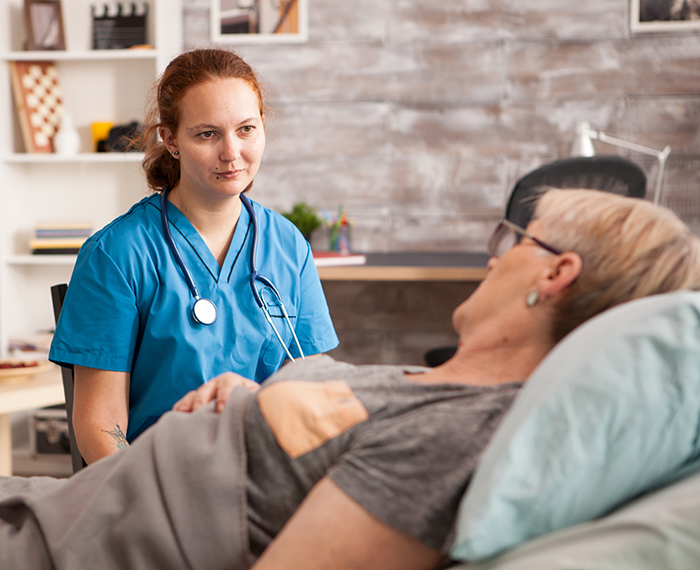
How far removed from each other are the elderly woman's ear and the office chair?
51.7 inches

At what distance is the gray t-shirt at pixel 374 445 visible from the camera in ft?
1.90

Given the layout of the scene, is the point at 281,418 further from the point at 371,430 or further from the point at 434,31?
the point at 434,31

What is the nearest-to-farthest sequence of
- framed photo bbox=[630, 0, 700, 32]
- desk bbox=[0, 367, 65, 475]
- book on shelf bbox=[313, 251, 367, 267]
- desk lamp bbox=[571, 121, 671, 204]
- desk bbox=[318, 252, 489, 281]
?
desk bbox=[0, 367, 65, 475]
desk bbox=[318, 252, 489, 281]
book on shelf bbox=[313, 251, 367, 267]
desk lamp bbox=[571, 121, 671, 204]
framed photo bbox=[630, 0, 700, 32]

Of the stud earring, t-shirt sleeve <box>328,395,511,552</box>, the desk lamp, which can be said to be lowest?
t-shirt sleeve <box>328,395,511,552</box>

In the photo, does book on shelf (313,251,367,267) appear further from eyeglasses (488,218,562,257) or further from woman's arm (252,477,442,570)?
woman's arm (252,477,442,570)

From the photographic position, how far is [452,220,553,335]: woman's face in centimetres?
77

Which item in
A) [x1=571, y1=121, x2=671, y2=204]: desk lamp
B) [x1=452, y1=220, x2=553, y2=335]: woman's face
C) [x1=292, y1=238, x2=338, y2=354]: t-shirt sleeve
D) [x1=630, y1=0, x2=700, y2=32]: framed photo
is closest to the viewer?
[x1=452, y1=220, x2=553, y2=335]: woman's face

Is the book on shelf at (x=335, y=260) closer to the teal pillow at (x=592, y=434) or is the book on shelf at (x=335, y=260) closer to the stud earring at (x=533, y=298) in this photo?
the stud earring at (x=533, y=298)

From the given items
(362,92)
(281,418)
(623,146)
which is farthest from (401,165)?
(281,418)

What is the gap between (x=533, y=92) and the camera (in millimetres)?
2771

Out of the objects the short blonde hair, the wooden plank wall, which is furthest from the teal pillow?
the wooden plank wall

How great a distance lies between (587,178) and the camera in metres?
2.07

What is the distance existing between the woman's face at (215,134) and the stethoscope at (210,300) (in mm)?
90

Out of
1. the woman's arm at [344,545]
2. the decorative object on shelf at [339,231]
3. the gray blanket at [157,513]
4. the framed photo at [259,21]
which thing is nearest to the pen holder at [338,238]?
the decorative object on shelf at [339,231]
